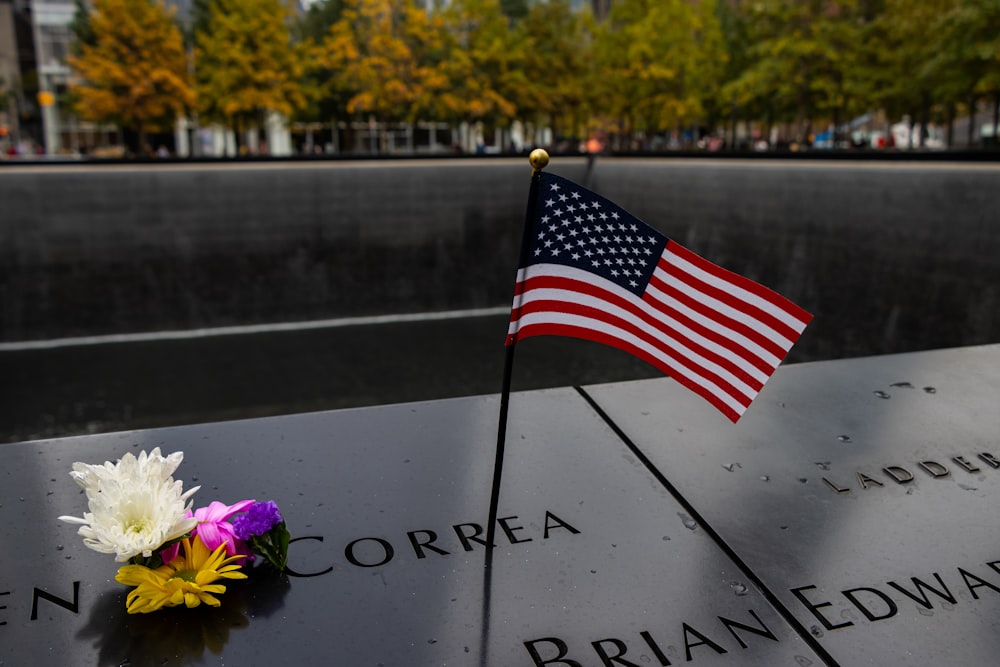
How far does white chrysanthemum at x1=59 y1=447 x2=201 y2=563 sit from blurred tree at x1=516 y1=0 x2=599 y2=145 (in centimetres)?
2856

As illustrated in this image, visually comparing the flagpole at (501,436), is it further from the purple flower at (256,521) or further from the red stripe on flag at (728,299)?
the purple flower at (256,521)

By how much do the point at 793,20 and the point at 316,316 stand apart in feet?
58.4

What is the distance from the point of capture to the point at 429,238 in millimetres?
17312

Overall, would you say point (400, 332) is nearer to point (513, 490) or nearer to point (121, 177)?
point (121, 177)

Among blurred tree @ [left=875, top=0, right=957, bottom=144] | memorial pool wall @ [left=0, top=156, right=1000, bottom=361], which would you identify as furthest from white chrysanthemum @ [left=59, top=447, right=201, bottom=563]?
blurred tree @ [left=875, top=0, right=957, bottom=144]

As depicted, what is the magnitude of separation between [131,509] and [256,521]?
1.04 ft

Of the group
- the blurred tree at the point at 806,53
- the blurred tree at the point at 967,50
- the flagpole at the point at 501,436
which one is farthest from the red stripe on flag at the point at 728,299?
the blurred tree at the point at 806,53

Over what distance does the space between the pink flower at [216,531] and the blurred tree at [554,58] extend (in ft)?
93.3

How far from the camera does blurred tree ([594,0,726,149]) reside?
28.0 metres

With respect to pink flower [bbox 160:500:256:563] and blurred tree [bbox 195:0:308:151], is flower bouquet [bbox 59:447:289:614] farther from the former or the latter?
blurred tree [bbox 195:0:308:151]

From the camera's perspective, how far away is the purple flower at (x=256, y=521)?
2.20m

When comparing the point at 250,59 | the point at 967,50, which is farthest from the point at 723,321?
the point at 250,59

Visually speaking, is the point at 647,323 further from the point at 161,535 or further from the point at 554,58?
the point at 554,58

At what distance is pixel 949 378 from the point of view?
3.77m
